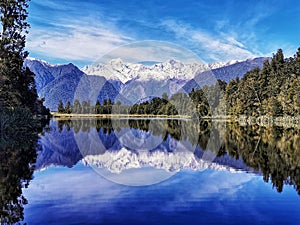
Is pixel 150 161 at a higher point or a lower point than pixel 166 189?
higher

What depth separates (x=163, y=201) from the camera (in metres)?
8.55

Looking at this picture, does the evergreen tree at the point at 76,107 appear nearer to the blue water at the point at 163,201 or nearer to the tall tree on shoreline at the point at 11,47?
the tall tree on shoreline at the point at 11,47

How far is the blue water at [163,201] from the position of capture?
23.2 ft

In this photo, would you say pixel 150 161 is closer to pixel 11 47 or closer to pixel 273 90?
pixel 11 47

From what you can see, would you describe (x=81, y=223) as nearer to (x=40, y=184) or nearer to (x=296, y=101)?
(x=40, y=184)

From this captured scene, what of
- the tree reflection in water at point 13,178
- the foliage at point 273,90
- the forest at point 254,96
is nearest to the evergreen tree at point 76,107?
the forest at point 254,96

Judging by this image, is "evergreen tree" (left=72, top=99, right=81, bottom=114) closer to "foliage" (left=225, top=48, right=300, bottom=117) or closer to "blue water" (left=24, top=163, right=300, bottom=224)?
"foliage" (left=225, top=48, right=300, bottom=117)

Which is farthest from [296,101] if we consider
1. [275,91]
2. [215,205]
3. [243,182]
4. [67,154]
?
[215,205]

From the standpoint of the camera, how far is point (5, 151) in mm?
15477

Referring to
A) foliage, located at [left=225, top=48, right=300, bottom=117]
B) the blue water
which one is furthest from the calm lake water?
foliage, located at [left=225, top=48, right=300, bottom=117]

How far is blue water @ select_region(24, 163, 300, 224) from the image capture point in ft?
23.2

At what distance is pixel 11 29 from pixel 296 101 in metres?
33.2

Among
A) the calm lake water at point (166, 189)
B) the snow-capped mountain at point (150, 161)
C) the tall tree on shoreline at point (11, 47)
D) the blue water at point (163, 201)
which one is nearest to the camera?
the blue water at point (163, 201)

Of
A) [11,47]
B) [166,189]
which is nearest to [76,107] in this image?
[11,47]
